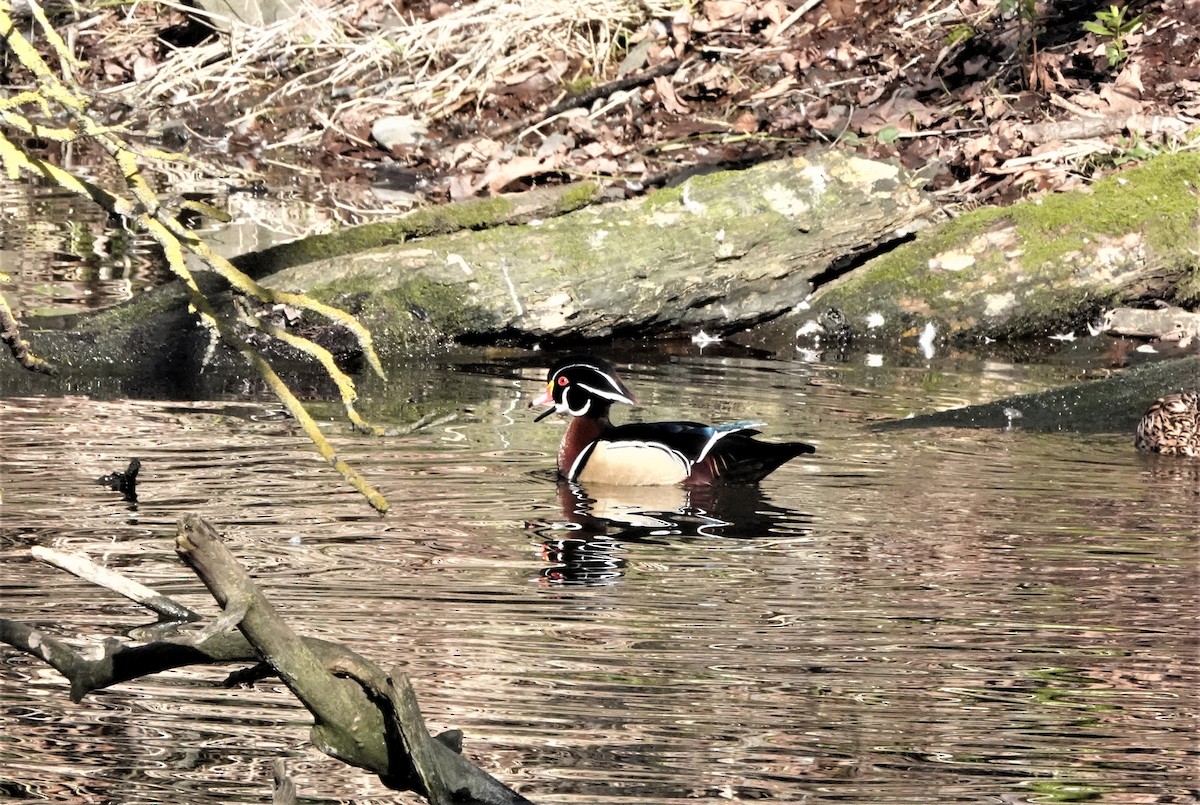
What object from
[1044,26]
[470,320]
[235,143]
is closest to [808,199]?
[470,320]

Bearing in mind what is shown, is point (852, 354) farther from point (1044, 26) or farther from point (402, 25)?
point (402, 25)

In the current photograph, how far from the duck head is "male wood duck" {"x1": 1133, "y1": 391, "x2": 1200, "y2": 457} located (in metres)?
2.48

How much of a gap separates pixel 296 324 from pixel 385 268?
727mm

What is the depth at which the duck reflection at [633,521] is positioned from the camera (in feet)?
20.4

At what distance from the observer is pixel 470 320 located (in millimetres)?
10258

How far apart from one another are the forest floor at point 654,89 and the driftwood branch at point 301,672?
9.35m

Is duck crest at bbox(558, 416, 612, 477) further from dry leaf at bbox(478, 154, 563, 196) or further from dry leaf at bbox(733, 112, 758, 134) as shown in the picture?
dry leaf at bbox(733, 112, 758, 134)

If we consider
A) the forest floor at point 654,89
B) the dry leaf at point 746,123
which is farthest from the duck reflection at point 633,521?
the dry leaf at point 746,123

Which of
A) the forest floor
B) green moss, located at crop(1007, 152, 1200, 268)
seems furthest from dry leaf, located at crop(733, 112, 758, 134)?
green moss, located at crop(1007, 152, 1200, 268)

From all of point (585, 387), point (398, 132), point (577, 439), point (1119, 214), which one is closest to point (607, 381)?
point (585, 387)

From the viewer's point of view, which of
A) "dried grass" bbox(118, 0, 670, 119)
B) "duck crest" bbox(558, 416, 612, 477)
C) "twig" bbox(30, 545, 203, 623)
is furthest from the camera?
"dried grass" bbox(118, 0, 670, 119)

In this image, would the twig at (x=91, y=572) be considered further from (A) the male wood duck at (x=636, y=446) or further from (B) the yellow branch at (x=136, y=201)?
(A) the male wood duck at (x=636, y=446)

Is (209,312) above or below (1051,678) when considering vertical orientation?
above

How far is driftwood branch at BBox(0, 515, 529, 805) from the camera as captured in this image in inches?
112
